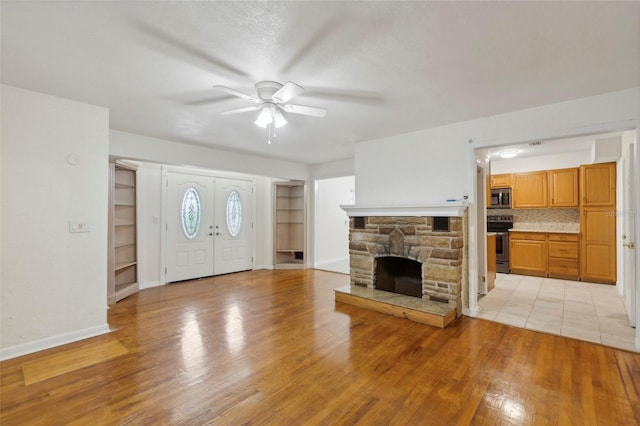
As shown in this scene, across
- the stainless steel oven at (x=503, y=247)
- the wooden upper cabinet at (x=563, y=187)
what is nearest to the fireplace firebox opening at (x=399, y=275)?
the stainless steel oven at (x=503, y=247)

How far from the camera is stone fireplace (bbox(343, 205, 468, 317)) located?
355 cm

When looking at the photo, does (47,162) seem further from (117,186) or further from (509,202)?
(509,202)

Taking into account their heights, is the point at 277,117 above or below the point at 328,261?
above

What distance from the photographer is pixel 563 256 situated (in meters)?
5.44

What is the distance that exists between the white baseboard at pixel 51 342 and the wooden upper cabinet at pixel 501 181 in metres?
7.29

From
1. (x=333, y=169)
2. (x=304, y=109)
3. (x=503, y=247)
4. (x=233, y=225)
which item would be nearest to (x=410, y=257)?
(x=304, y=109)

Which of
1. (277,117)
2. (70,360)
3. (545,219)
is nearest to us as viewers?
(70,360)

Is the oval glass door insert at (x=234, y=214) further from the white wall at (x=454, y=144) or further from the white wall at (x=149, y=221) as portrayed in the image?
the white wall at (x=454, y=144)

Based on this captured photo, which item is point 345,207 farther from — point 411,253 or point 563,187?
point 563,187

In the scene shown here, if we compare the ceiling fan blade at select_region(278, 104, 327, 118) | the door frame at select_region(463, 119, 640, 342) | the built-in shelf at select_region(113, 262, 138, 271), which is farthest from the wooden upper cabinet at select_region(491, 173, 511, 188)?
the built-in shelf at select_region(113, 262, 138, 271)

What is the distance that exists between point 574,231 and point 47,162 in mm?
8312

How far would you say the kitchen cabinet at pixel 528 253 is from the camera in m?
5.67

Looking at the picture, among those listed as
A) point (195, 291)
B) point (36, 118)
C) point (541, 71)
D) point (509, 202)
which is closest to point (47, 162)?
point (36, 118)

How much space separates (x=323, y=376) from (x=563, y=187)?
602cm
